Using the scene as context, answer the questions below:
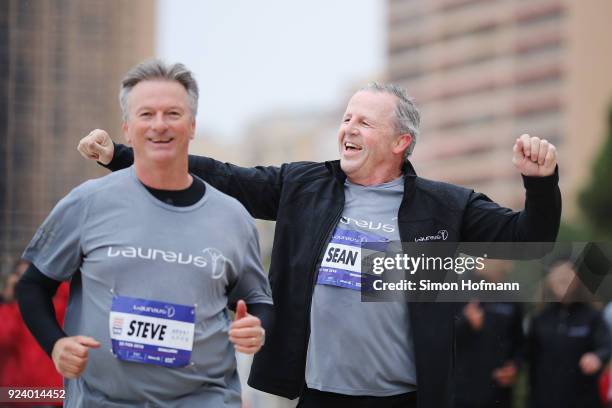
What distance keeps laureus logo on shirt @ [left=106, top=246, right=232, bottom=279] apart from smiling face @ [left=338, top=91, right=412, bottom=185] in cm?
141

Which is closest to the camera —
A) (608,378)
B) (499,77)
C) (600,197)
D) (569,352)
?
(569,352)

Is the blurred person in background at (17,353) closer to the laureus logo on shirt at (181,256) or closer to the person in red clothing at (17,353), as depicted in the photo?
the person in red clothing at (17,353)

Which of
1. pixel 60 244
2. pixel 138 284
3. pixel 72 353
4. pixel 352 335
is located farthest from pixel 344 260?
pixel 72 353

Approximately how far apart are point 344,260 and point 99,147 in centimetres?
117

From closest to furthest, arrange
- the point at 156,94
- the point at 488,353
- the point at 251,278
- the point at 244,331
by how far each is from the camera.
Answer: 1. the point at 244,331
2. the point at 156,94
3. the point at 251,278
4. the point at 488,353

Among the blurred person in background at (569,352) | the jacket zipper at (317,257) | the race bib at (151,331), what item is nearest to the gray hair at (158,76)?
the race bib at (151,331)

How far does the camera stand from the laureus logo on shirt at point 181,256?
446 cm

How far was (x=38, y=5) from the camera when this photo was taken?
1156 inches

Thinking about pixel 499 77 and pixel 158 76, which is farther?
pixel 499 77

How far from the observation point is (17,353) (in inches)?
380

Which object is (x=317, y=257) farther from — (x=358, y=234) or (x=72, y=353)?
(x=72, y=353)

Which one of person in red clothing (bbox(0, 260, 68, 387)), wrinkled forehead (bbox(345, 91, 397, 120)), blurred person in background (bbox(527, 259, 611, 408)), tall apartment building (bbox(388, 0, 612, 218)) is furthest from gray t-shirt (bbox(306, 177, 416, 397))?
tall apartment building (bbox(388, 0, 612, 218))

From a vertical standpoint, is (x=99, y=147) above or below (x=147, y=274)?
above

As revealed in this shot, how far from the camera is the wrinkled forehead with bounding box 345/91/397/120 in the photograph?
594cm
